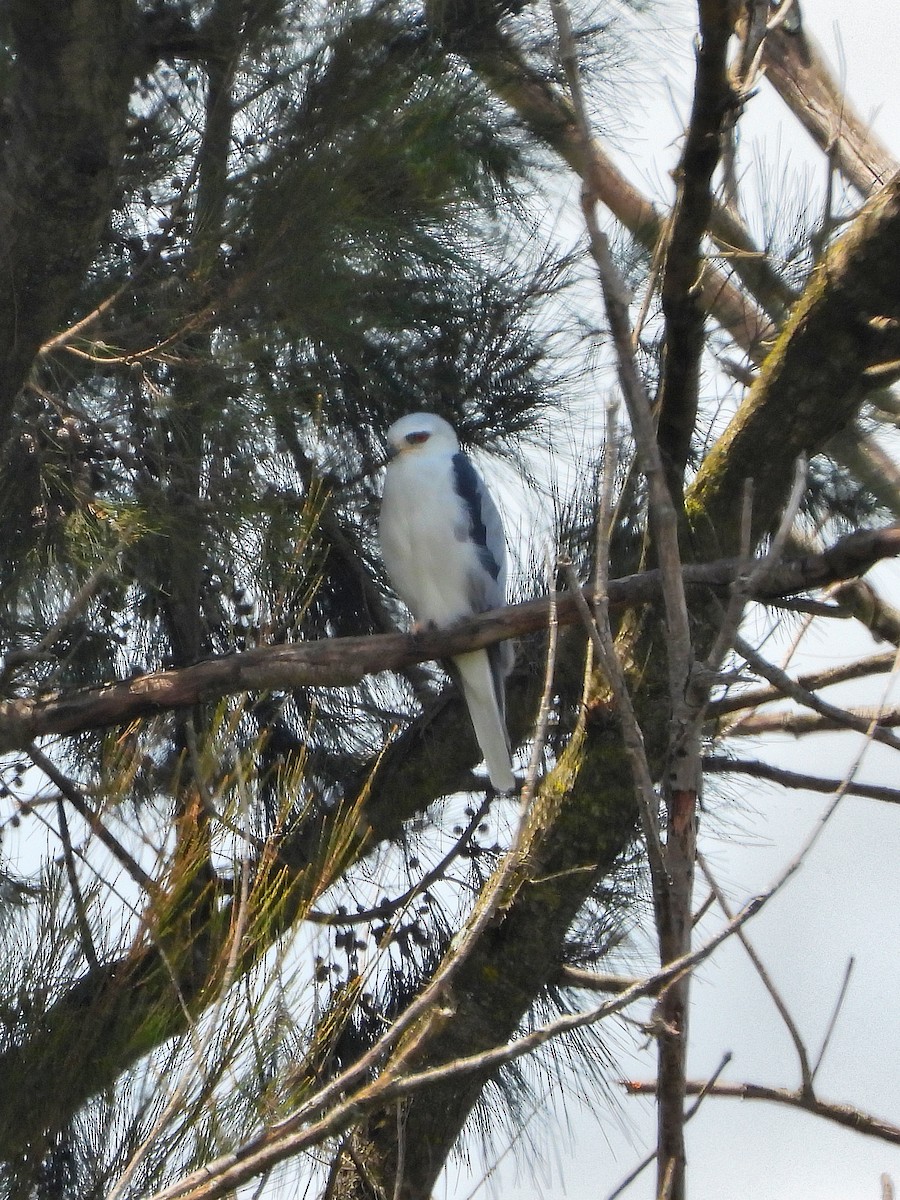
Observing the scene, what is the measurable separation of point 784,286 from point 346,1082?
208cm

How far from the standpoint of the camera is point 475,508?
3.01 metres

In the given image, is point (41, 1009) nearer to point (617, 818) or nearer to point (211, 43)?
point (617, 818)

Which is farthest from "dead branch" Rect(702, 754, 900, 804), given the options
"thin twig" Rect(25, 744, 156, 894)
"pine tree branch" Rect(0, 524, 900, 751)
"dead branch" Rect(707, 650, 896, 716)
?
"thin twig" Rect(25, 744, 156, 894)

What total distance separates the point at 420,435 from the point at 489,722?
0.63 m

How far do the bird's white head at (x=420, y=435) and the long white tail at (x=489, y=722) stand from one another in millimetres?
468

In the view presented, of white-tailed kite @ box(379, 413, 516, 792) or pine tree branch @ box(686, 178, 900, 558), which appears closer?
pine tree branch @ box(686, 178, 900, 558)

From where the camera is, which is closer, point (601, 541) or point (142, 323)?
point (601, 541)

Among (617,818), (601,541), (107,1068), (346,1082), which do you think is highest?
(617,818)

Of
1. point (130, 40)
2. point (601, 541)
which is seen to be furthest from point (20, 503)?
point (601, 541)

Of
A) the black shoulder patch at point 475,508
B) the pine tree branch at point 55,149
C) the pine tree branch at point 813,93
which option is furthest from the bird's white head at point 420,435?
the pine tree branch at point 813,93

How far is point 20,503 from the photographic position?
2.25 m

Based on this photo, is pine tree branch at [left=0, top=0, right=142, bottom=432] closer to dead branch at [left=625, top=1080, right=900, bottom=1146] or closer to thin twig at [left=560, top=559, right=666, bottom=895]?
thin twig at [left=560, top=559, right=666, bottom=895]

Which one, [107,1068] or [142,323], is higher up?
[142,323]

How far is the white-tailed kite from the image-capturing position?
2.69 meters
